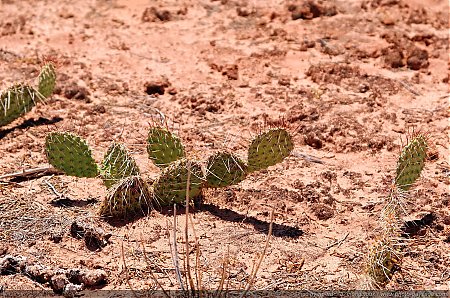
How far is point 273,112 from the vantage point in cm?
552

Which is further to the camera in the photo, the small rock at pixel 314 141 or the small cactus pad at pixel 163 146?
the small rock at pixel 314 141

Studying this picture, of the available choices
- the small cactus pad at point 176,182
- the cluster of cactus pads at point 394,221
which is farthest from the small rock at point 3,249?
the cluster of cactus pads at point 394,221

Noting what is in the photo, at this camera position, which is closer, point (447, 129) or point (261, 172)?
point (261, 172)

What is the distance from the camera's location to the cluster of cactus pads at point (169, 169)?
13.2 feet

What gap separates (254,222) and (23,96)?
192 cm

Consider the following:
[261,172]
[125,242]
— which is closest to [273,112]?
[261,172]

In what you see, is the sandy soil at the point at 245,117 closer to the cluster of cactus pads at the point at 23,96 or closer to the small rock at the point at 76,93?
the small rock at the point at 76,93

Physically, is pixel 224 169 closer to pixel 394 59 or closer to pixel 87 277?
pixel 87 277

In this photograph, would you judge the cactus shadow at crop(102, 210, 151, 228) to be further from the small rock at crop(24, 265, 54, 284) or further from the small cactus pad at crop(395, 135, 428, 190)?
the small cactus pad at crop(395, 135, 428, 190)

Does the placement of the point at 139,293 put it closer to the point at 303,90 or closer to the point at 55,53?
the point at 303,90

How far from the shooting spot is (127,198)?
159 inches

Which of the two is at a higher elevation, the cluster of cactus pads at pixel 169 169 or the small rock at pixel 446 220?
the cluster of cactus pads at pixel 169 169

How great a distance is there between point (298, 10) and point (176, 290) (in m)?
4.12

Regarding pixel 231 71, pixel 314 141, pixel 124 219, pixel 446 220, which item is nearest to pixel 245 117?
pixel 314 141
